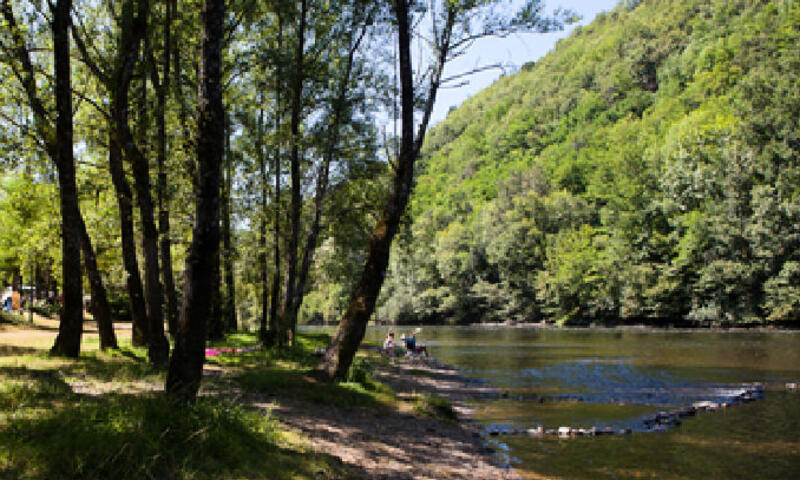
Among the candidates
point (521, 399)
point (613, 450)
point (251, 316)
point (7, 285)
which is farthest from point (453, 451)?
point (7, 285)

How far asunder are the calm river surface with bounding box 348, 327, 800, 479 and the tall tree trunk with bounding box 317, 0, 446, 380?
4.00 metres

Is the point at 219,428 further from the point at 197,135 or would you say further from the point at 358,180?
the point at 358,180


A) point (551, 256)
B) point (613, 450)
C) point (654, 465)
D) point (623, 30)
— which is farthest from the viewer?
point (623, 30)

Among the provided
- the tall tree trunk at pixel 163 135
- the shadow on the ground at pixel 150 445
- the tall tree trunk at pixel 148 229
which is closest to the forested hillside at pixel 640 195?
the tall tree trunk at pixel 163 135

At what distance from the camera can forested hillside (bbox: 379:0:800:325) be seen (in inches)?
2157

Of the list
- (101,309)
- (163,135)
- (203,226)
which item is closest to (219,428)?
(203,226)

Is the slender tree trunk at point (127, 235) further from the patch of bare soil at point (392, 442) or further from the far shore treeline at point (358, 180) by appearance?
the patch of bare soil at point (392, 442)

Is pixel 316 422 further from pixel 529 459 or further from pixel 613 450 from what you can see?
pixel 613 450

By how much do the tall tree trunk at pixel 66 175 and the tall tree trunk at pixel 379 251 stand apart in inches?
267

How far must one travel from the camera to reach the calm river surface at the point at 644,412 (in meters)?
10.6

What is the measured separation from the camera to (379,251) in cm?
1304

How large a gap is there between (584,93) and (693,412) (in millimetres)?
161184

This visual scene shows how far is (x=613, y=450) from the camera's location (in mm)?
11625

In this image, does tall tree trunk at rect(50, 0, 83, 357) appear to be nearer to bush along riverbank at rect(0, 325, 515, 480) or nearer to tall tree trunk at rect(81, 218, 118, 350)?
bush along riverbank at rect(0, 325, 515, 480)
